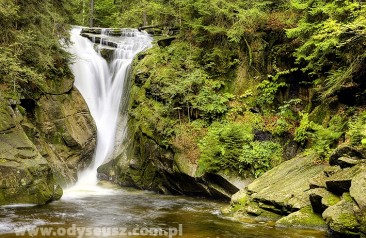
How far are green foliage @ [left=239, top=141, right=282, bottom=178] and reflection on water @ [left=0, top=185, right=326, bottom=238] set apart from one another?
1.78 m

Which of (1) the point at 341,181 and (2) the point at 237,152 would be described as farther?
(2) the point at 237,152

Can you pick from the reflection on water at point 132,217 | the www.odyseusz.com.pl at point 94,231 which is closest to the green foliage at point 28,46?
the reflection on water at point 132,217

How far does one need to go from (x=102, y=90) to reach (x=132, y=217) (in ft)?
32.9

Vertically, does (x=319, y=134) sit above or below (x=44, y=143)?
above

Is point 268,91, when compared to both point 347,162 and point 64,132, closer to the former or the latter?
point 347,162

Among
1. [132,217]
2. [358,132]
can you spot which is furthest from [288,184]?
[132,217]

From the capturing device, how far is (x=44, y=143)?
14258mm

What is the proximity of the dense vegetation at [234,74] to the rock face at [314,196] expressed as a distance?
51.5 inches

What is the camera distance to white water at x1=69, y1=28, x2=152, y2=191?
16359 mm

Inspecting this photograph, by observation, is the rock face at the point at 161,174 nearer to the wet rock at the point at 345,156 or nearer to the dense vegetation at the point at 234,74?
the dense vegetation at the point at 234,74

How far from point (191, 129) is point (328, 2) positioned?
22.2 ft

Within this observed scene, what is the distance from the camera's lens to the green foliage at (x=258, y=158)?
1231 cm

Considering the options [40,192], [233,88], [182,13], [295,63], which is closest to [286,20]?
[295,63]

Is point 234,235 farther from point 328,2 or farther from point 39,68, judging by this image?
point 39,68
